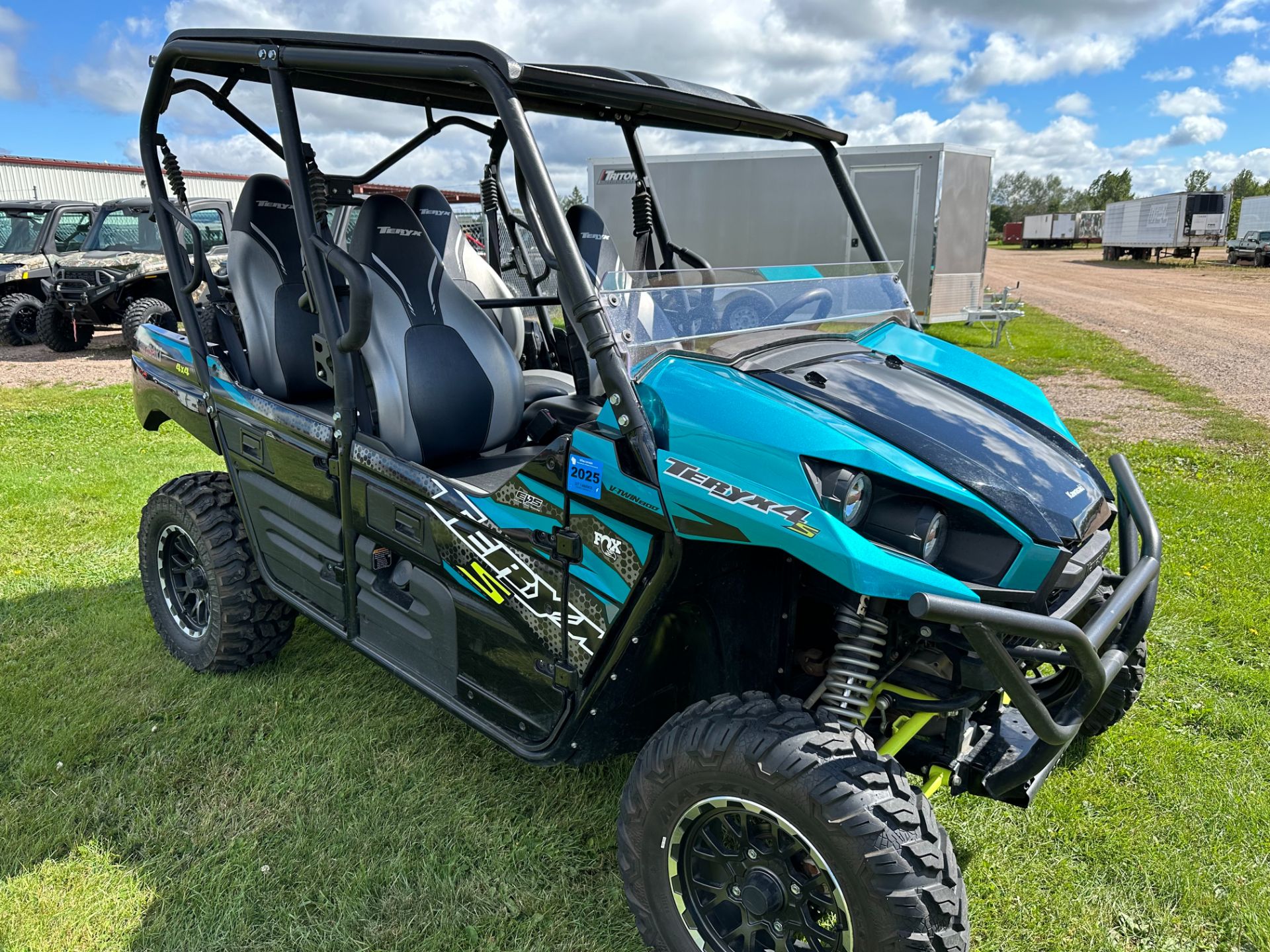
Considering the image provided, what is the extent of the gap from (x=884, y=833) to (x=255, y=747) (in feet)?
7.09

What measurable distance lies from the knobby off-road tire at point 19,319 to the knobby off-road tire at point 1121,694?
13.4m

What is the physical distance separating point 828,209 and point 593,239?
8.07 m

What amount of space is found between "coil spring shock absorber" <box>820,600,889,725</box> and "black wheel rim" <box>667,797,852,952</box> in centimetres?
→ 31

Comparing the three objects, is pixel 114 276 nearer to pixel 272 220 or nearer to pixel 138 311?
pixel 138 311

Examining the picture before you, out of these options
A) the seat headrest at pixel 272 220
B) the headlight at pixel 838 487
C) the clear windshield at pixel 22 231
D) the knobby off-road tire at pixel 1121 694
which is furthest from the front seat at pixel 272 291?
the clear windshield at pixel 22 231

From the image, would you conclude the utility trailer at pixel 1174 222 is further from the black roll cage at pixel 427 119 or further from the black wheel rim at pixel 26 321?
the black roll cage at pixel 427 119

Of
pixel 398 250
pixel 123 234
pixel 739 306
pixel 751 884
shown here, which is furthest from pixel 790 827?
pixel 123 234

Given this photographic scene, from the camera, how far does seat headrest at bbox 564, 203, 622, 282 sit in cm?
419

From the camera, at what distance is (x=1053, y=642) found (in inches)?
69.4

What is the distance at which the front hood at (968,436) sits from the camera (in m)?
1.97

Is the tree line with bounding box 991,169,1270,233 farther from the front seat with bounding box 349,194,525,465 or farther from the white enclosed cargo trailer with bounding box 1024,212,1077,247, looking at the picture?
the front seat with bounding box 349,194,525,465

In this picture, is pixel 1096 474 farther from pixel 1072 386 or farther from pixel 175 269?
pixel 1072 386

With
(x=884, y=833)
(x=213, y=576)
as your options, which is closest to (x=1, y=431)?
(x=213, y=576)

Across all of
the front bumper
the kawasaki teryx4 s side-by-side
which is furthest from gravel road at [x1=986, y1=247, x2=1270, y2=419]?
the kawasaki teryx4 s side-by-side
